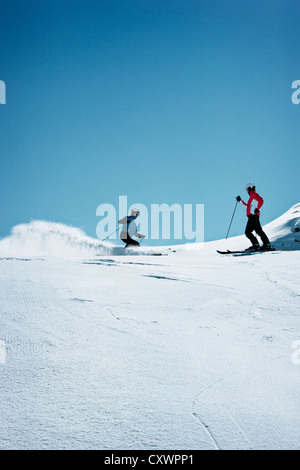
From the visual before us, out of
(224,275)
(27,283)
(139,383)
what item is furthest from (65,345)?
(224,275)

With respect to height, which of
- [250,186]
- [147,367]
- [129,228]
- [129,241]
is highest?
[250,186]

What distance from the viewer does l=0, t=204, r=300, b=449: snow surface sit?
4.37 feet

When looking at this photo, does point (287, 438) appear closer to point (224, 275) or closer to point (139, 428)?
point (139, 428)

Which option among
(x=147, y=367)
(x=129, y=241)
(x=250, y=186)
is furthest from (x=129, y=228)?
(x=147, y=367)

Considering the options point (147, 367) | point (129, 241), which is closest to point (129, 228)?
point (129, 241)

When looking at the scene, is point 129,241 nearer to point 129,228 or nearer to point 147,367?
point 129,228

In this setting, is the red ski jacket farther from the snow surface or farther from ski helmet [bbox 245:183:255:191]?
the snow surface

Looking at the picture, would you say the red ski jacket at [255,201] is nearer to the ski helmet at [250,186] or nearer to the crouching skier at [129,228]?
the ski helmet at [250,186]

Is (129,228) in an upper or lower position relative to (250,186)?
lower

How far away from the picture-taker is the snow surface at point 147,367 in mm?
1331

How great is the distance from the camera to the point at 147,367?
1.88 m

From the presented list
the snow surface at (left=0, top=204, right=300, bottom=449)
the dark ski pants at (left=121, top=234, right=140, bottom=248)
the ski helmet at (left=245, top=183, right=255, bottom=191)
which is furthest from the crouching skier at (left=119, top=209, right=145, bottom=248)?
the snow surface at (left=0, top=204, right=300, bottom=449)

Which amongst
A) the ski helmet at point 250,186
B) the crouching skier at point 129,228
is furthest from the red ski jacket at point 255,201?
the crouching skier at point 129,228

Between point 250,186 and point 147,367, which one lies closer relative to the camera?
point 147,367
